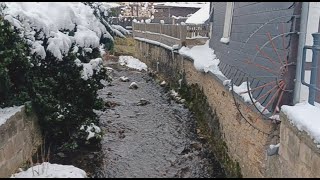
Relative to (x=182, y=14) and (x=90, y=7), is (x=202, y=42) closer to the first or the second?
(x=90, y=7)

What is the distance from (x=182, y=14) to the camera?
35656mm

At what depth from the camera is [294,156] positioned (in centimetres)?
471

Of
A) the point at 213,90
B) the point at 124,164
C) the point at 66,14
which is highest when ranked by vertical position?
the point at 66,14

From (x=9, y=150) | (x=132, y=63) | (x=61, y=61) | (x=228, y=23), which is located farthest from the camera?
(x=132, y=63)

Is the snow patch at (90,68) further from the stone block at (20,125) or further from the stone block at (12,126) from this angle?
the stone block at (12,126)

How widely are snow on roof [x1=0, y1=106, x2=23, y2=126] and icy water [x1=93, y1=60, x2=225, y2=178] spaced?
7.13 feet

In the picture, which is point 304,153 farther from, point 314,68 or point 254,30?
point 254,30

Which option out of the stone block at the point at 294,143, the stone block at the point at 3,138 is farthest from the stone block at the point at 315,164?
the stone block at the point at 3,138

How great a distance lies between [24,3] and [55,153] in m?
3.57

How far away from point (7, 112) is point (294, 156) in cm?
534

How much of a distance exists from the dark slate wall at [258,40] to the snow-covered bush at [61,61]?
11.9 feet

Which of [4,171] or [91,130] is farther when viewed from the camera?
[91,130]

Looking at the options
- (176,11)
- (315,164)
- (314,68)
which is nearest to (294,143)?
(315,164)

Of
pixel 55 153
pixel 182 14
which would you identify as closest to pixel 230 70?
pixel 55 153
